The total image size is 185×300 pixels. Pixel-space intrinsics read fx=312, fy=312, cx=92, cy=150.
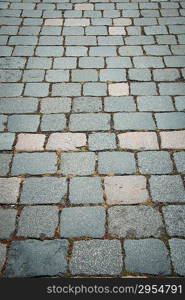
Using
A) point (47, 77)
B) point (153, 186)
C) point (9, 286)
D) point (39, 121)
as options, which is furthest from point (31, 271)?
point (47, 77)

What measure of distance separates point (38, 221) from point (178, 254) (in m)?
1.23

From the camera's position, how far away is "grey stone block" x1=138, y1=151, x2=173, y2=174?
317cm

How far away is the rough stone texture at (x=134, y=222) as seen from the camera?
270 centimetres

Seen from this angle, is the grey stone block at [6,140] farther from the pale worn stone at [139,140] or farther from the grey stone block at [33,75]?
the pale worn stone at [139,140]

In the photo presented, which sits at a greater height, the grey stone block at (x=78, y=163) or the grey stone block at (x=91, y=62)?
the grey stone block at (x=91, y=62)

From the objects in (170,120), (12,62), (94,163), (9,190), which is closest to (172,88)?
(170,120)

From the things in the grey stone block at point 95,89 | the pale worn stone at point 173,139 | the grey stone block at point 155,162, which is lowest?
the grey stone block at point 155,162

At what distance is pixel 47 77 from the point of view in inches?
171

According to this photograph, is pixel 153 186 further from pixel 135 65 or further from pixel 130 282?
pixel 135 65

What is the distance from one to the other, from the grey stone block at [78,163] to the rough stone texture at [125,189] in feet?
0.76

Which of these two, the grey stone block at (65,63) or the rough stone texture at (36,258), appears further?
the grey stone block at (65,63)

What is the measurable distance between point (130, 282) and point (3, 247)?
1.08 m

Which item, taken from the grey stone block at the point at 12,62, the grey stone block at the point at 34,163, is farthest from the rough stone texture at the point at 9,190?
the grey stone block at the point at 12,62

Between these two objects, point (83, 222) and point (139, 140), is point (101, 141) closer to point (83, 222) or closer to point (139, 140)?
point (139, 140)
